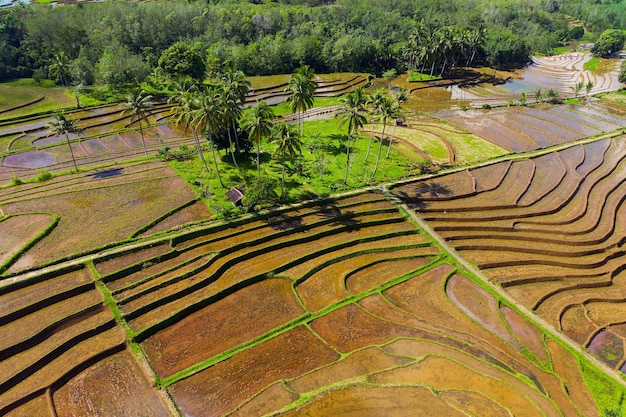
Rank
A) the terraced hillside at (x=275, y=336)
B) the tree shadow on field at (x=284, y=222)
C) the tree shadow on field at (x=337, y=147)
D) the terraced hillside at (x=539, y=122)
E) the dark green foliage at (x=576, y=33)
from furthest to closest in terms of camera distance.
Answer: the dark green foliage at (x=576, y=33) < the terraced hillside at (x=539, y=122) < the tree shadow on field at (x=337, y=147) < the tree shadow on field at (x=284, y=222) < the terraced hillside at (x=275, y=336)

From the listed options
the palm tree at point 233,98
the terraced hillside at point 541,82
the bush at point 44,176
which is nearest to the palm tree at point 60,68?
the bush at point 44,176

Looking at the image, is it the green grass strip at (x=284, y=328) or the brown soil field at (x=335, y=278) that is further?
the brown soil field at (x=335, y=278)

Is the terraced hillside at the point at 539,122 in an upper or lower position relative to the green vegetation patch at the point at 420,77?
lower

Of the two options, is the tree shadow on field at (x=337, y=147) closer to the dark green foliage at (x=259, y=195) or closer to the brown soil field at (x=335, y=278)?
the dark green foliage at (x=259, y=195)

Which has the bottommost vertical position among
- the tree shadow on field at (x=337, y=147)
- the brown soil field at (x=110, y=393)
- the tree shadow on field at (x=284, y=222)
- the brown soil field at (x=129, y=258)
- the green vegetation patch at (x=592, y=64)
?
the brown soil field at (x=110, y=393)

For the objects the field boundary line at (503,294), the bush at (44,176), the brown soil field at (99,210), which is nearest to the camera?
the field boundary line at (503,294)

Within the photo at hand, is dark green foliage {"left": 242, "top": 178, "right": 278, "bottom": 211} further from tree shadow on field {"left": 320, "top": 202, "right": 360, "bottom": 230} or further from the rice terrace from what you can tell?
tree shadow on field {"left": 320, "top": 202, "right": 360, "bottom": 230}

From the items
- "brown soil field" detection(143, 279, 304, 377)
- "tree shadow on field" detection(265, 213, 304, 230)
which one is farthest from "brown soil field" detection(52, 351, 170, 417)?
"tree shadow on field" detection(265, 213, 304, 230)
